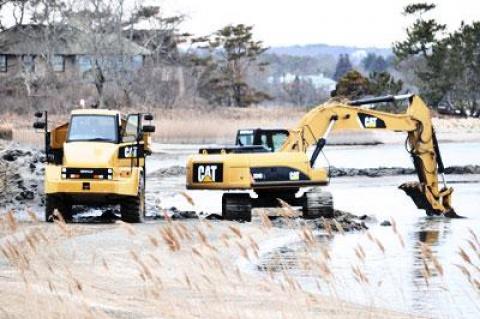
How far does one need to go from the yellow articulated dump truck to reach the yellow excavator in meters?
1.59

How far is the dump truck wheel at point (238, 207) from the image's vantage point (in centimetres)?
2758

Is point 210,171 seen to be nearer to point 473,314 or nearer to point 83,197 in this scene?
point 83,197

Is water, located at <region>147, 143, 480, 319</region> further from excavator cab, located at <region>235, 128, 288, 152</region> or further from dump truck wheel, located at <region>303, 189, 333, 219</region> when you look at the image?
excavator cab, located at <region>235, 128, 288, 152</region>

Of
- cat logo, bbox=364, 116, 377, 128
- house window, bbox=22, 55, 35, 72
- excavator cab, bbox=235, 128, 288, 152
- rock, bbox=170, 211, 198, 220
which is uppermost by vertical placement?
cat logo, bbox=364, 116, 377, 128

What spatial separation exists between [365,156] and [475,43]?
5111cm

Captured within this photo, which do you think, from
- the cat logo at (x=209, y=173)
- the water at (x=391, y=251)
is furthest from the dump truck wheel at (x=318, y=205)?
the cat logo at (x=209, y=173)

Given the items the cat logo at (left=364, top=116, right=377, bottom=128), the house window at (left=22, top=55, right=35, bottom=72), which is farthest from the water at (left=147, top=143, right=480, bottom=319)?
the house window at (left=22, top=55, right=35, bottom=72)

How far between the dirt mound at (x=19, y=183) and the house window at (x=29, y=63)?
60.9 metres

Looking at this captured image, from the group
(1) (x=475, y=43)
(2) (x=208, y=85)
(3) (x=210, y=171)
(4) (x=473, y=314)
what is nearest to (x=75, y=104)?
(2) (x=208, y=85)

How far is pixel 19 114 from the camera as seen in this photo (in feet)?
287

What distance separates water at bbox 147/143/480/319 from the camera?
54.5ft

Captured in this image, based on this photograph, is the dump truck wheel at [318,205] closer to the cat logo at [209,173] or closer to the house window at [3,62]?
the cat logo at [209,173]

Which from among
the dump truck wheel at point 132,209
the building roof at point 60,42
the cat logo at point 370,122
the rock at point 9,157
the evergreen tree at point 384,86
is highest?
the building roof at point 60,42

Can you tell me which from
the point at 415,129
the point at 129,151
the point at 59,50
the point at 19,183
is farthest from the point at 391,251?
the point at 59,50
